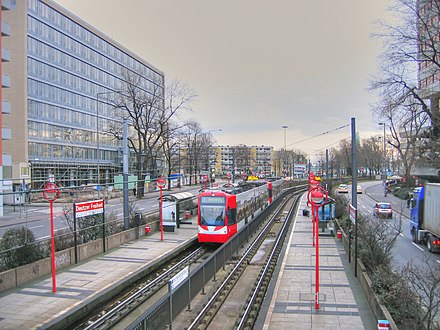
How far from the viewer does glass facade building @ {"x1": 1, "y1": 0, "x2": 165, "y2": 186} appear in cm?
5500

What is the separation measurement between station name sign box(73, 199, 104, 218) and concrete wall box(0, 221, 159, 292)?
1487 millimetres

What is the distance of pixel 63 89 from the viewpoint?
62844 millimetres

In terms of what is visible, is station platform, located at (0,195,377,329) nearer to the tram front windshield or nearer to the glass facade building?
the tram front windshield

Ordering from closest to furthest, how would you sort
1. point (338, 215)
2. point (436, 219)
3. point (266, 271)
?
1. point (266, 271)
2. point (436, 219)
3. point (338, 215)

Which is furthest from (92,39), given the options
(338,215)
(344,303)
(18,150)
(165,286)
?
(344,303)

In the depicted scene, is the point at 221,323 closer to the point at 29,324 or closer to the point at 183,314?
the point at 183,314

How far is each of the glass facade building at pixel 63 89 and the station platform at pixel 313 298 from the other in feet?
113

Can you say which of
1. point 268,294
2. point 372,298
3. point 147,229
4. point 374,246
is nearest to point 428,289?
point 372,298

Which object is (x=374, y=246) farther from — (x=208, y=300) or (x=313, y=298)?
(x=208, y=300)

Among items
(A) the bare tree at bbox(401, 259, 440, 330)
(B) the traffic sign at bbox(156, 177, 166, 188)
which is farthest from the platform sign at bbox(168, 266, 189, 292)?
(B) the traffic sign at bbox(156, 177, 166, 188)

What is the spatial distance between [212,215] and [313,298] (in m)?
9.44

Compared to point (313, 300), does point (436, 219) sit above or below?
above

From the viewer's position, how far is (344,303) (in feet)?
38.9

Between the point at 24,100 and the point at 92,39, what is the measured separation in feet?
71.6
